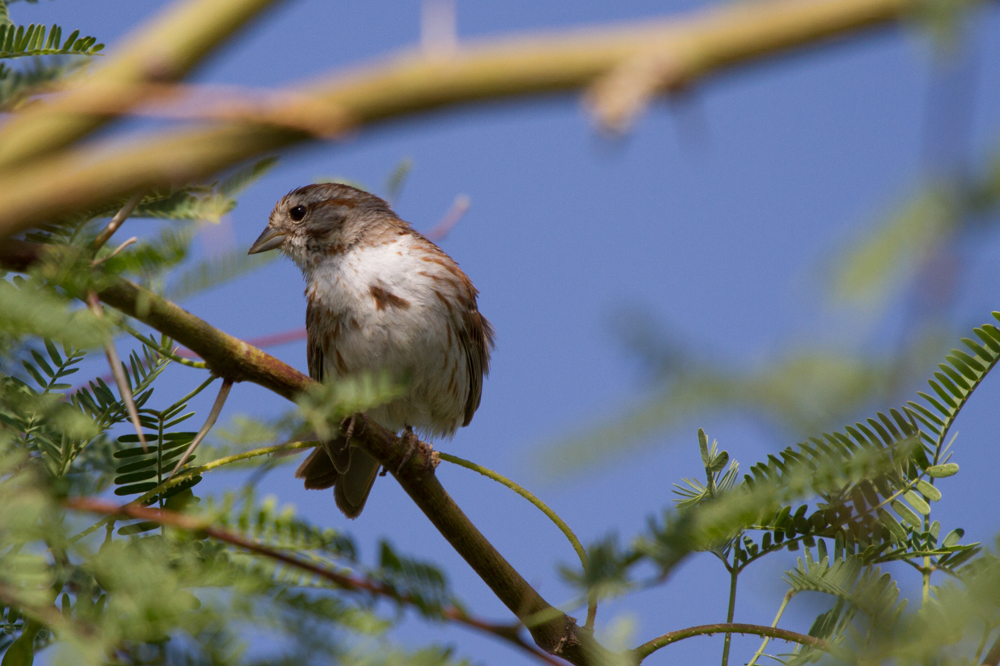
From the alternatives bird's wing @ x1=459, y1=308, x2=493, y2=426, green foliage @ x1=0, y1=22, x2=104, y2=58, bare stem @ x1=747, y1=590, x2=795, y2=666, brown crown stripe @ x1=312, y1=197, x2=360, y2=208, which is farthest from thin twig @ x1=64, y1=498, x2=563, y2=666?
brown crown stripe @ x1=312, y1=197, x2=360, y2=208

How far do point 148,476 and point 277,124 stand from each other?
6.15ft

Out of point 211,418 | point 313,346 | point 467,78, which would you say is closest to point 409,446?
point 211,418

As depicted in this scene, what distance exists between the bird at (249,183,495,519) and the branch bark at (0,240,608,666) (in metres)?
1.70

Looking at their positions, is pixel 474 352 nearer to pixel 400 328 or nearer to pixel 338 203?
pixel 400 328

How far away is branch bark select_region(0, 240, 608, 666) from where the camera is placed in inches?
77.4

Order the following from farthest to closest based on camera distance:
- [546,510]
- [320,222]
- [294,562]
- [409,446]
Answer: [320,222] < [409,446] < [546,510] < [294,562]

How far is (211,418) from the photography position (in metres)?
2.28

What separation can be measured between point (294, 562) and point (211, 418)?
0.53m

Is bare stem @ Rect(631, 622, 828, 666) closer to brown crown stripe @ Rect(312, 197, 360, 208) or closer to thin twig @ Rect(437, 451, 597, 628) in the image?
thin twig @ Rect(437, 451, 597, 628)

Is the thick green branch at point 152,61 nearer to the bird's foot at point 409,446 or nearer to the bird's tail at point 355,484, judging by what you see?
the bird's foot at point 409,446

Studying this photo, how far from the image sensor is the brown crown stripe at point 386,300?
510cm

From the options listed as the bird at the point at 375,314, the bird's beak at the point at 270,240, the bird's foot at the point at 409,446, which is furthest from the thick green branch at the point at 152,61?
the bird's beak at the point at 270,240

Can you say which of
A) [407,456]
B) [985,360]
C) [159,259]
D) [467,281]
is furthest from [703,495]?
[467,281]

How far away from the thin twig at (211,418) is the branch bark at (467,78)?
50.3 inches
